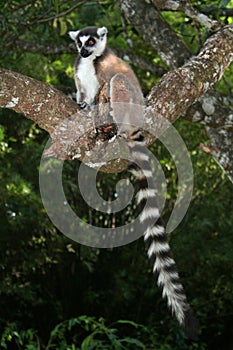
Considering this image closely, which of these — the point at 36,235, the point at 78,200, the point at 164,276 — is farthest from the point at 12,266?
the point at 164,276

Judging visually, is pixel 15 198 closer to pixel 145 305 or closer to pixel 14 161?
pixel 14 161

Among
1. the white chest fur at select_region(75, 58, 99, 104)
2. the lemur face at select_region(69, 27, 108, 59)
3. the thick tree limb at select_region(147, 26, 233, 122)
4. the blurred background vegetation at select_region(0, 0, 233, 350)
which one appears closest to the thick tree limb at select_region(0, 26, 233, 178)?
the thick tree limb at select_region(147, 26, 233, 122)

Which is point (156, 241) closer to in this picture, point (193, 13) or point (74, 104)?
point (74, 104)

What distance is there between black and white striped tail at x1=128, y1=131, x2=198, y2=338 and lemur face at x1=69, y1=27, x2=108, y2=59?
1138 mm

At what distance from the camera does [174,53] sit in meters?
4.41

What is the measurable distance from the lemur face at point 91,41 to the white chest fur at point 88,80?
91mm

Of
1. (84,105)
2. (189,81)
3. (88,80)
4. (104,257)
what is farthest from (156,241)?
(104,257)

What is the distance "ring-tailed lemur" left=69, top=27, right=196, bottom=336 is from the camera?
3.05 meters

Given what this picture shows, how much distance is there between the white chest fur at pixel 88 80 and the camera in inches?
163

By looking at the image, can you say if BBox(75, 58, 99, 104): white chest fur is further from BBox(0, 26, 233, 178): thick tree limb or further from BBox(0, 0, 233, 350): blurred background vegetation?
BBox(0, 0, 233, 350): blurred background vegetation

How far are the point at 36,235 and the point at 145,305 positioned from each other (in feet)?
5.21

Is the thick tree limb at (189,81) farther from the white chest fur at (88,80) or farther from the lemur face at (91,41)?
the lemur face at (91,41)

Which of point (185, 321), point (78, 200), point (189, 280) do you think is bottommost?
point (189, 280)

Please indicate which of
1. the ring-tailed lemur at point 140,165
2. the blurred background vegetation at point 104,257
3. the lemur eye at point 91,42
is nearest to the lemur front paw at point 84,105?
the ring-tailed lemur at point 140,165
